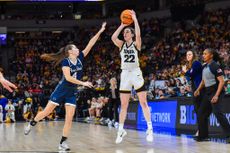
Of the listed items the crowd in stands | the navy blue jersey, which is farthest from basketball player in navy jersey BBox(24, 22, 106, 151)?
the crowd in stands

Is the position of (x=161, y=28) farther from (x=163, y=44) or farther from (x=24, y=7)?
(x=24, y=7)

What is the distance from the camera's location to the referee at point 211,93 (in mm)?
8352

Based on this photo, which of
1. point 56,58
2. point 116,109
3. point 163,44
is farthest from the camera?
point 163,44

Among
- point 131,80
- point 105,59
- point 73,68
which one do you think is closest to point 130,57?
point 131,80

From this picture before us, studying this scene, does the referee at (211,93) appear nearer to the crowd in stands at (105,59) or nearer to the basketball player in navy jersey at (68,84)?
the basketball player in navy jersey at (68,84)

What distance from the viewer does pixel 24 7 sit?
1526 inches

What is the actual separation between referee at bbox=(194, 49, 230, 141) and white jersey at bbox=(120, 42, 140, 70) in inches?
51.6

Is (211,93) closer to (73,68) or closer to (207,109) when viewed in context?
(207,109)

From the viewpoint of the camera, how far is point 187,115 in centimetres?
1119

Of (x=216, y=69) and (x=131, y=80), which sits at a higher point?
Answer: (x=216, y=69)

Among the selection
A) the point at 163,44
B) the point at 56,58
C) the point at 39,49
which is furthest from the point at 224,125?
the point at 39,49

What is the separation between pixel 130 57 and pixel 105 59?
24728mm

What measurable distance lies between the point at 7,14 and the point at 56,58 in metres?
32.2

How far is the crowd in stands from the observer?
69.3 ft
